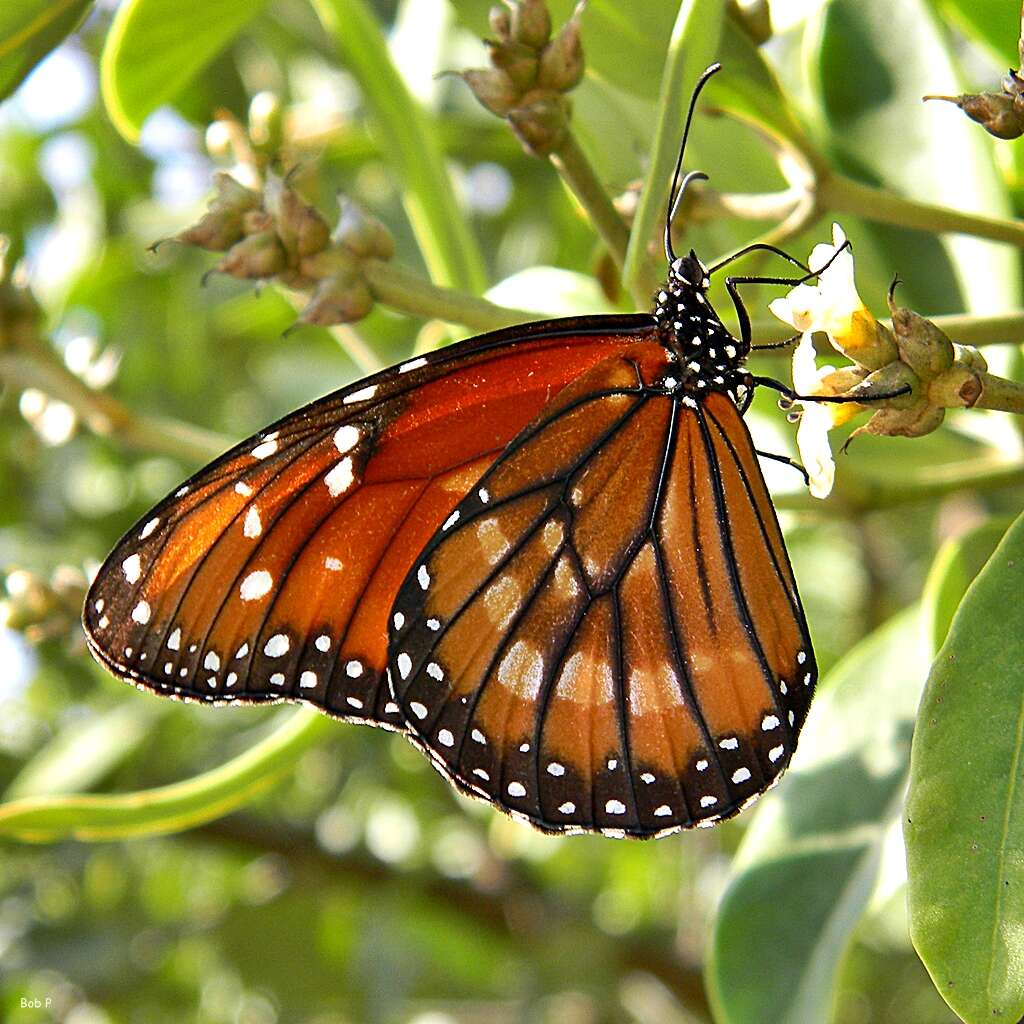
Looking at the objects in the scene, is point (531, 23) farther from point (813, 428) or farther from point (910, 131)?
point (910, 131)

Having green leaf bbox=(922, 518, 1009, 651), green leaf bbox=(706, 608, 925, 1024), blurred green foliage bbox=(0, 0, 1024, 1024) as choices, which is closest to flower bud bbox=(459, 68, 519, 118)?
blurred green foliage bbox=(0, 0, 1024, 1024)

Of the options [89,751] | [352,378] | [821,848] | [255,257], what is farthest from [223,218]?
[89,751]

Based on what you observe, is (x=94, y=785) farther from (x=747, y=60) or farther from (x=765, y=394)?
(x=747, y=60)

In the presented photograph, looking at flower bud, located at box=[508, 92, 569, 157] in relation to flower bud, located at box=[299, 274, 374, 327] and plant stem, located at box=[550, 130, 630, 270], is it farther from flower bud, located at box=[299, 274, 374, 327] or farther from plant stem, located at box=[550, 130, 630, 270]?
flower bud, located at box=[299, 274, 374, 327]

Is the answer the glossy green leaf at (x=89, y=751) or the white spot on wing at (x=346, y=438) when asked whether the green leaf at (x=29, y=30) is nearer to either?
the white spot on wing at (x=346, y=438)

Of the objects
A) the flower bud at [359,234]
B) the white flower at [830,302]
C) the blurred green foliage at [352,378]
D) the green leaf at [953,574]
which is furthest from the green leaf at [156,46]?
the green leaf at [953,574]

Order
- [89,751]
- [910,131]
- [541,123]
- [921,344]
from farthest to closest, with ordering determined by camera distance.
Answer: [89,751] < [910,131] < [541,123] < [921,344]
